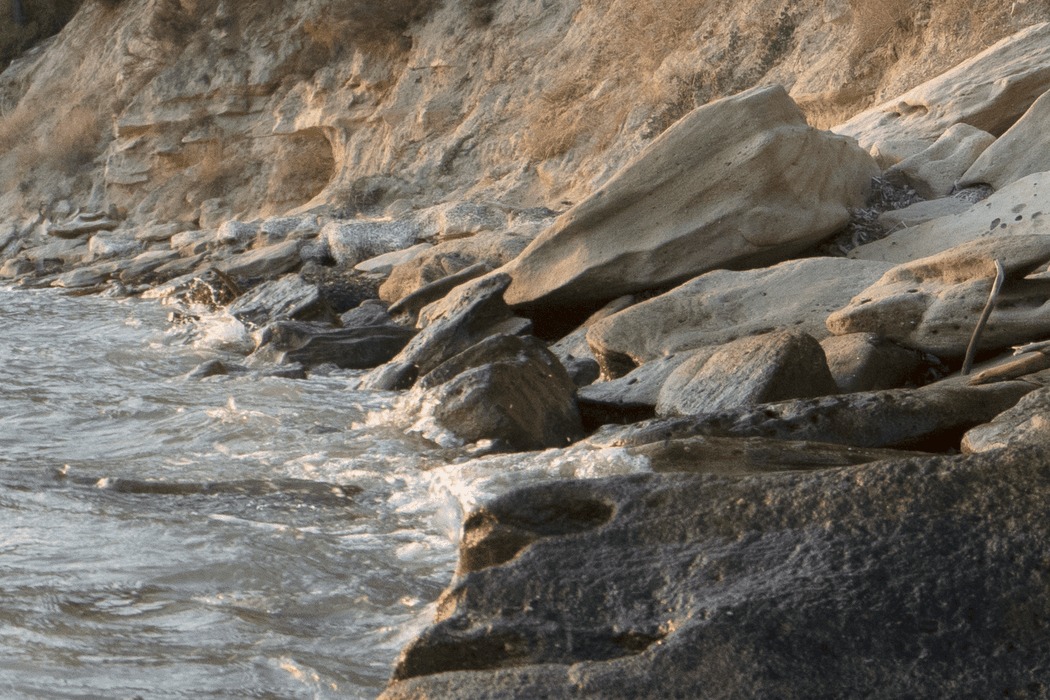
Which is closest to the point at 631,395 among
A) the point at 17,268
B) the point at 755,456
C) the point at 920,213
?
the point at 755,456

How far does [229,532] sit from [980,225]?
410 centimetres

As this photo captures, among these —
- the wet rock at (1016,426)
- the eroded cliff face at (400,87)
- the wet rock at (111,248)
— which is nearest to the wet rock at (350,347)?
the wet rock at (1016,426)

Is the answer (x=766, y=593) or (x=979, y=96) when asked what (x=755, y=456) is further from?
(x=979, y=96)

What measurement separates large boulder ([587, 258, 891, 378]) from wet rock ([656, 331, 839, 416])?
2.51 ft

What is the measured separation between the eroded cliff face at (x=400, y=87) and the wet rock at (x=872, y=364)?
5.28 metres

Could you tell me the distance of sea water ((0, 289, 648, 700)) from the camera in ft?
6.27

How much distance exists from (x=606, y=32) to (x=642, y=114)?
161 cm

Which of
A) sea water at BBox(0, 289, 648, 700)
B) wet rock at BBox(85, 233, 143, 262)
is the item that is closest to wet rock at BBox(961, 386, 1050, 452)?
sea water at BBox(0, 289, 648, 700)

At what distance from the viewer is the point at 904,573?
4.60ft

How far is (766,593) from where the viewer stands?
1420mm

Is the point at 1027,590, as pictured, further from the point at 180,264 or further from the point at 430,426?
the point at 180,264

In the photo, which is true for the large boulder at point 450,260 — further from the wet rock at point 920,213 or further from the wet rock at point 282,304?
the wet rock at point 920,213

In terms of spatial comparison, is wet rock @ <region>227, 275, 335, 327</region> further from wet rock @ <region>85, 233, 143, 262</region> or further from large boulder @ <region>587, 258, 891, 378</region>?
wet rock @ <region>85, 233, 143, 262</region>

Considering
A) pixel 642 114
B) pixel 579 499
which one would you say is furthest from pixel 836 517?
pixel 642 114
